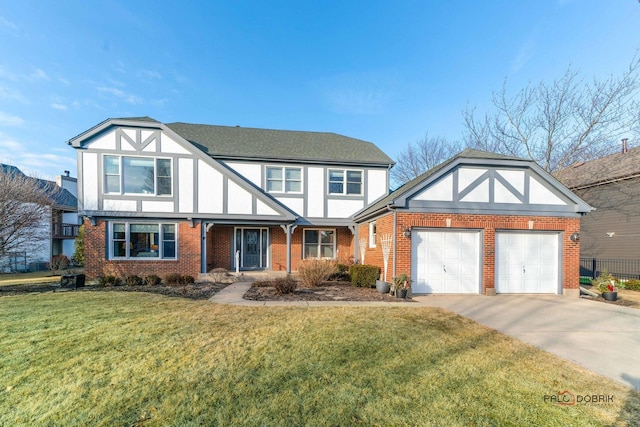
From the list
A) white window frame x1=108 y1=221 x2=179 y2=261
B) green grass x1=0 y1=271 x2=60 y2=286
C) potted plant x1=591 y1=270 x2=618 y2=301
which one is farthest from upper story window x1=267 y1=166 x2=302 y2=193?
potted plant x1=591 y1=270 x2=618 y2=301

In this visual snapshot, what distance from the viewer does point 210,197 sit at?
13.0 metres

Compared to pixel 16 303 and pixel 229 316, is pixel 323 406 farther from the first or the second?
pixel 16 303

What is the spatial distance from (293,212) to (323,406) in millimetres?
11669

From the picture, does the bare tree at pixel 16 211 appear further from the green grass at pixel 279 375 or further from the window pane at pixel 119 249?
the green grass at pixel 279 375

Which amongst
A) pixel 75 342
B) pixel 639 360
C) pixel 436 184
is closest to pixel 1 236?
pixel 75 342

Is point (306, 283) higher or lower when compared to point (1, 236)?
lower

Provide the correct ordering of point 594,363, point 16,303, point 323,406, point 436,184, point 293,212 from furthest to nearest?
point 293,212, point 436,184, point 16,303, point 594,363, point 323,406

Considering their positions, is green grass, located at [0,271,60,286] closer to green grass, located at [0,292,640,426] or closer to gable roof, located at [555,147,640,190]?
green grass, located at [0,292,640,426]

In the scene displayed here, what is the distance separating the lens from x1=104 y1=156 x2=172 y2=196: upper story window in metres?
12.5

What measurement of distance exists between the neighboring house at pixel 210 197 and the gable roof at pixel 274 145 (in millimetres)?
57

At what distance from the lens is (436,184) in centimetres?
1030

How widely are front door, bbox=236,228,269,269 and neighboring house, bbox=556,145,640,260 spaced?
61.0 feet

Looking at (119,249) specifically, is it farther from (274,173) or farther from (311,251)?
(311,251)

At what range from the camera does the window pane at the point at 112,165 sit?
41.0 ft
